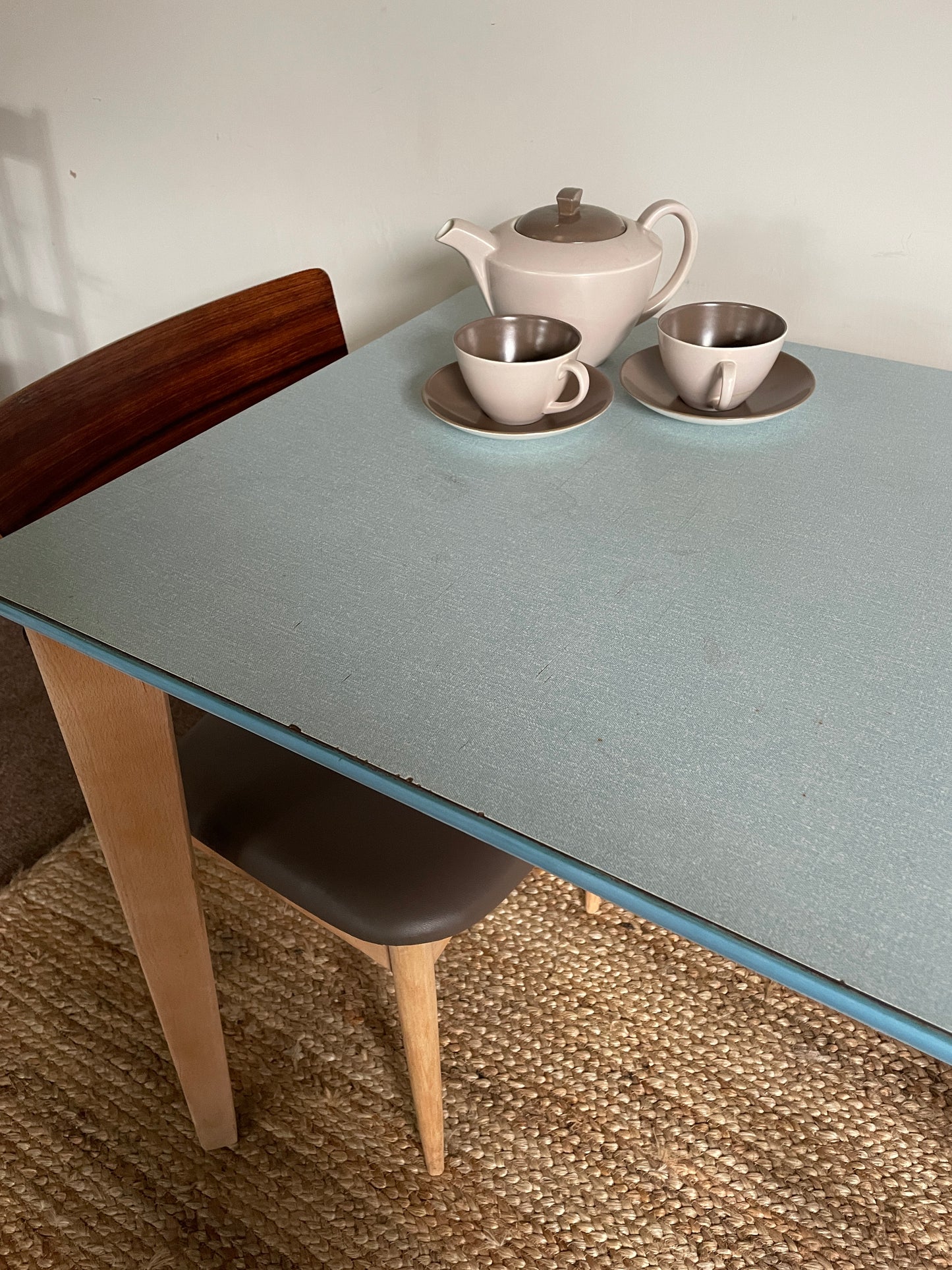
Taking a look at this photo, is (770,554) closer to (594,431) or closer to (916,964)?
(594,431)

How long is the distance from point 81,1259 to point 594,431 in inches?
36.8

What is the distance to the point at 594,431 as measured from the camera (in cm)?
81

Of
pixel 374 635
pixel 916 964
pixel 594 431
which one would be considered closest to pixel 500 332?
pixel 594 431

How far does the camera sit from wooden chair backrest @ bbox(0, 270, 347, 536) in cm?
78

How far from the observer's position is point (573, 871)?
1.50 feet

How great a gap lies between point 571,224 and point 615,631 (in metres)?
0.43

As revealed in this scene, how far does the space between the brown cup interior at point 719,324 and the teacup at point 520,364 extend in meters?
0.09

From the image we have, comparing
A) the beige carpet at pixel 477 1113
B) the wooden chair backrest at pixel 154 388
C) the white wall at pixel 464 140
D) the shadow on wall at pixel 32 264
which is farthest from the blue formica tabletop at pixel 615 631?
the shadow on wall at pixel 32 264

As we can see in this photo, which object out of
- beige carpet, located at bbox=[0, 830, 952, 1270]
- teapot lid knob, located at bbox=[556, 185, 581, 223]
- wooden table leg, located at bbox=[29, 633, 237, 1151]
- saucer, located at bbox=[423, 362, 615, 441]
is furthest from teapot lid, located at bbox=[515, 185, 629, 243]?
beige carpet, located at bbox=[0, 830, 952, 1270]

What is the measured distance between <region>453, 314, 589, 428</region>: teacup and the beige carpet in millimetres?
752

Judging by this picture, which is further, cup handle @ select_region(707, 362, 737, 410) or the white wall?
the white wall

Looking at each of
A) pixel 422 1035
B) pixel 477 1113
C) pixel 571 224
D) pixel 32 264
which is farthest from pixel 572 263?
pixel 32 264

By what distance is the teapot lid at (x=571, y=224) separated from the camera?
32.5 inches

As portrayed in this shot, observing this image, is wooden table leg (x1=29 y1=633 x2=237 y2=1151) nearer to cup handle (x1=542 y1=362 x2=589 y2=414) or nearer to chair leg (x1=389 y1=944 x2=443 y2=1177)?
chair leg (x1=389 y1=944 x2=443 y2=1177)
